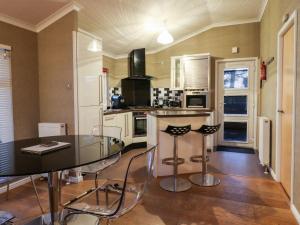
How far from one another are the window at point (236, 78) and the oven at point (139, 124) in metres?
2.08

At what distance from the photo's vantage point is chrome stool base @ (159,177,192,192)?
284 centimetres

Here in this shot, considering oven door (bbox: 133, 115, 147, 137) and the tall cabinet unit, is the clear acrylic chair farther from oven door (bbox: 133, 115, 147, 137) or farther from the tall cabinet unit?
oven door (bbox: 133, 115, 147, 137)

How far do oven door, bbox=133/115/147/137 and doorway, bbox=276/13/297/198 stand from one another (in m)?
2.83

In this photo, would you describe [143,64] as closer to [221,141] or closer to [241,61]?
[241,61]

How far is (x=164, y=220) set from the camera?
2.13 meters

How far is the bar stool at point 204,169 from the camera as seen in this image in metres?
2.98

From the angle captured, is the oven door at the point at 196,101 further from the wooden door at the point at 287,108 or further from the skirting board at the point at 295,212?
Answer: the skirting board at the point at 295,212

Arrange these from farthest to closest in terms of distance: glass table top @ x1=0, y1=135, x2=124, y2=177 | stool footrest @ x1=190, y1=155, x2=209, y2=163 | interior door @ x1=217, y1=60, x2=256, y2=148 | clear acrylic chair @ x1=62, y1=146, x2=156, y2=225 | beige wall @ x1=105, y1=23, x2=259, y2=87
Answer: interior door @ x1=217, y1=60, x2=256, y2=148 → beige wall @ x1=105, y1=23, x2=259, y2=87 → stool footrest @ x1=190, y1=155, x2=209, y2=163 → clear acrylic chair @ x1=62, y1=146, x2=156, y2=225 → glass table top @ x1=0, y1=135, x2=124, y2=177

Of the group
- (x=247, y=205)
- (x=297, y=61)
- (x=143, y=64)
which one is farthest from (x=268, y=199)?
(x=143, y=64)

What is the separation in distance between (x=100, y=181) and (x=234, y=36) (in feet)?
13.8

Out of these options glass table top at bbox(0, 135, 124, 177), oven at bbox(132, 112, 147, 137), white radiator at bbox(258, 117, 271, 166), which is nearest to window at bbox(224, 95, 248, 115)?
white radiator at bbox(258, 117, 271, 166)

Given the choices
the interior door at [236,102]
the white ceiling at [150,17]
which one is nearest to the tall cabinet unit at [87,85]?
the white ceiling at [150,17]

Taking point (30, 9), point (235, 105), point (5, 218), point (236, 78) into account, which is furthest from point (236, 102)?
point (5, 218)

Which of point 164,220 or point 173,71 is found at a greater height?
point 173,71
